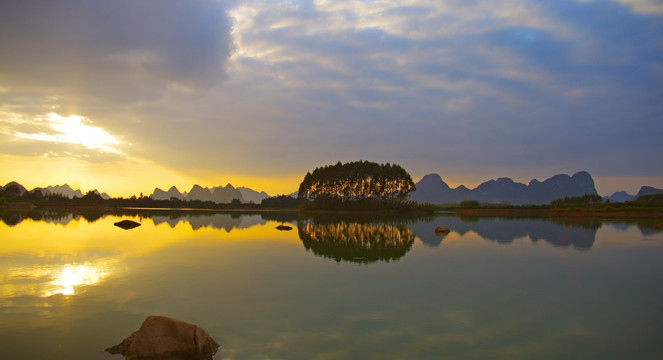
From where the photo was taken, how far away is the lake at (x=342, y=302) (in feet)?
23.4

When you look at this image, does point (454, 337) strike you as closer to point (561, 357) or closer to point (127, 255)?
point (561, 357)

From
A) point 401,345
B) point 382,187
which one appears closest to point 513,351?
point 401,345

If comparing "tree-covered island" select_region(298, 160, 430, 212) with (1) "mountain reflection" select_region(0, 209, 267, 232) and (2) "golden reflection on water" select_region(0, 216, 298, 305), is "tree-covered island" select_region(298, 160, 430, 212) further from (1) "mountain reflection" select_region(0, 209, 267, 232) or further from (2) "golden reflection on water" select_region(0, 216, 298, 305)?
(2) "golden reflection on water" select_region(0, 216, 298, 305)

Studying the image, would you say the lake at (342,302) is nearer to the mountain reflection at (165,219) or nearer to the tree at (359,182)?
the mountain reflection at (165,219)

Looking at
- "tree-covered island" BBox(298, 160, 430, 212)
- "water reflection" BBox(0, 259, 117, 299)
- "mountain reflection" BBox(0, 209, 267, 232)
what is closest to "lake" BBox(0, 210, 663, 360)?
"water reflection" BBox(0, 259, 117, 299)

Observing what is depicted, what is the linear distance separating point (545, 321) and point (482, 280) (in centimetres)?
434

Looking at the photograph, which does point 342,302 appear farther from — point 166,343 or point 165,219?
point 165,219

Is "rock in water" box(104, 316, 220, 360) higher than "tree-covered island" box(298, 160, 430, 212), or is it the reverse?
"tree-covered island" box(298, 160, 430, 212)

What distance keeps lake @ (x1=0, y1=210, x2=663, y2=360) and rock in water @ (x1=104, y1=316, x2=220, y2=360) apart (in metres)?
0.34

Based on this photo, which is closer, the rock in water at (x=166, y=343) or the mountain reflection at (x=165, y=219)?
the rock in water at (x=166, y=343)

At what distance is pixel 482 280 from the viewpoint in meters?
13.0

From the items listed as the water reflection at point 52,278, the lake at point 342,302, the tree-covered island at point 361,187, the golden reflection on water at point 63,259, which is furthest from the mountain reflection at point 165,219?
the tree-covered island at point 361,187

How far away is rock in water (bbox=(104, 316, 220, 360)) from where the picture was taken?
641 cm

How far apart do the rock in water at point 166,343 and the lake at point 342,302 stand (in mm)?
341
